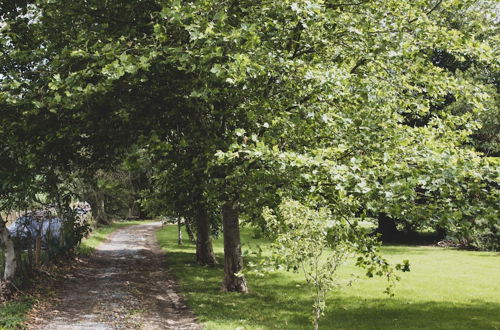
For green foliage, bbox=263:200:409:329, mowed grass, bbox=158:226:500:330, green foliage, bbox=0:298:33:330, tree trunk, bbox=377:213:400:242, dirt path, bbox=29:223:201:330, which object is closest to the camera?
green foliage, bbox=263:200:409:329

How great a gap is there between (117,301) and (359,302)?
8.15m

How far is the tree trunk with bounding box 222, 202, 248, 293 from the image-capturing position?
1570cm

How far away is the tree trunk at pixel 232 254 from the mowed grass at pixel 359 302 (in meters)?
0.45

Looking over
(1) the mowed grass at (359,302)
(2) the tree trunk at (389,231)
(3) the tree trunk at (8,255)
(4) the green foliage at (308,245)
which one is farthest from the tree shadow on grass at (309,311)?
(2) the tree trunk at (389,231)

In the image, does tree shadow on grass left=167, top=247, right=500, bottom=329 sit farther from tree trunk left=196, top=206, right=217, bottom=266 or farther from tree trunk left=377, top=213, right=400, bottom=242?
tree trunk left=377, top=213, right=400, bottom=242

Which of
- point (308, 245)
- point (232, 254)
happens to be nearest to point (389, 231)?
point (232, 254)

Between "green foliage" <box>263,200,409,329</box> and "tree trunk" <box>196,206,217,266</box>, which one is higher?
"green foliage" <box>263,200,409,329</box>

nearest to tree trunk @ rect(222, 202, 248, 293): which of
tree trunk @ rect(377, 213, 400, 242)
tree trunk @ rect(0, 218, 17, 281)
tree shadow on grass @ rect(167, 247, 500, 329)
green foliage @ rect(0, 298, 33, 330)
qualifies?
tree shadow on grass @ rect(167, 247, 500, 329)

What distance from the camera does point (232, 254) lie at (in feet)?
51.4

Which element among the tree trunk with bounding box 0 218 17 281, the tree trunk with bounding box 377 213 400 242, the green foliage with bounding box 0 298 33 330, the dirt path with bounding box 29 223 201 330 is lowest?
the tree trunk with bounding box 377 213 400 242

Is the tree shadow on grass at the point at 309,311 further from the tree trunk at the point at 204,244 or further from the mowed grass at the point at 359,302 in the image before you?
the tree trunk at the point at 204,244

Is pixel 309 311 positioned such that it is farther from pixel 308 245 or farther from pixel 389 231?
pixel 389 231

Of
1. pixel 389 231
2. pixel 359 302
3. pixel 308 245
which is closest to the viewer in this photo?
pixel 308 245

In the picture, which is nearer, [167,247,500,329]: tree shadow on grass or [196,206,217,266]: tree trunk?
[167,247,500,329]: tree shadow on grass
